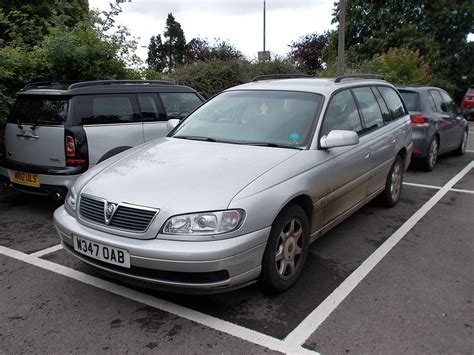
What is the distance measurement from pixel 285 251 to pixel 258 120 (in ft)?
4.42

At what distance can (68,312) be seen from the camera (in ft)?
10.5

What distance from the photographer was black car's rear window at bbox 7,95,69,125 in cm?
520

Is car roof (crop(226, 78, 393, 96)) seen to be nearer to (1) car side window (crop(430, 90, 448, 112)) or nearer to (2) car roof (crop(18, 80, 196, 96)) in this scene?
(2) car roof (crop(18, 80, 196, 96))

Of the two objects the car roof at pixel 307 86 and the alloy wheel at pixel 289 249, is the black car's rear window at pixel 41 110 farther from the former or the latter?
the alloy wheel at pixel 289 249

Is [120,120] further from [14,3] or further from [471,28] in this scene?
[471,28]

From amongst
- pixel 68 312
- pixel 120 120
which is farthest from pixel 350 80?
pixel 68 312

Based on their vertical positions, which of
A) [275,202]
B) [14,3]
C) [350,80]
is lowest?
[275,202]

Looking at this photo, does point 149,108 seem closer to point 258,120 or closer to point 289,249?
point 258,120

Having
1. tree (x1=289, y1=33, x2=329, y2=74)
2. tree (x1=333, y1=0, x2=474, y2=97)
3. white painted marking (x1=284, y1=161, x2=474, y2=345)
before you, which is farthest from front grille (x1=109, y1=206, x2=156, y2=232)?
tree (x1=289, y1=33, x2=329, y2=74)

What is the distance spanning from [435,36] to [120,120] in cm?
2398

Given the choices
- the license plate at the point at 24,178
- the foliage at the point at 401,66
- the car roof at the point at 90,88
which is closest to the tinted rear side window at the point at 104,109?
the car roof at the point at 90,88

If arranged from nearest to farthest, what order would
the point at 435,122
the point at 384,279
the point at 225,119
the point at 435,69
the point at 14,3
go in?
the point at 384,279, the point at 225,119, the point at 435,122, the point at 14,3, the point at 435,69

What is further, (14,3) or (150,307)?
(14,3)

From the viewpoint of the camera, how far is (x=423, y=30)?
24719mm
